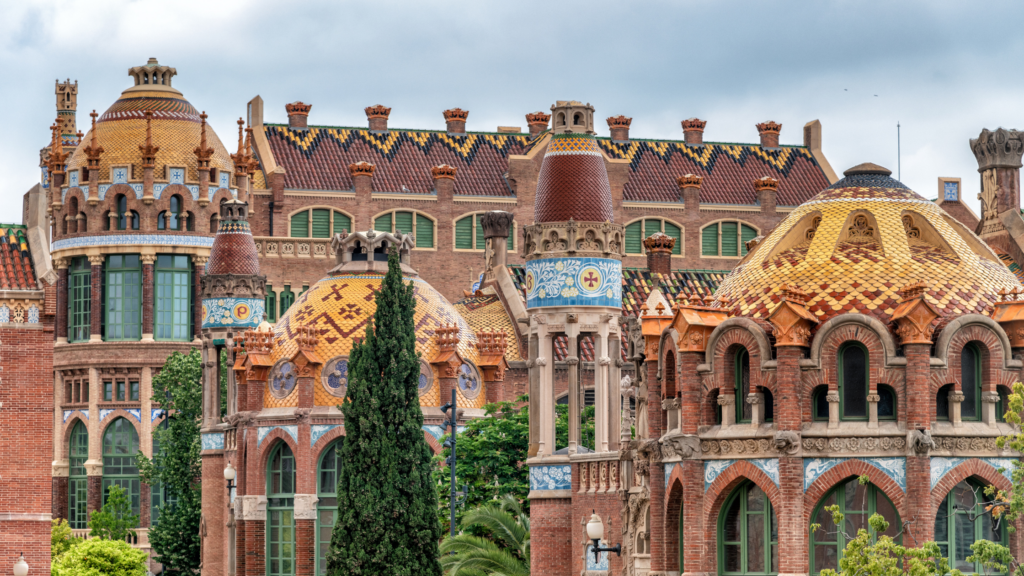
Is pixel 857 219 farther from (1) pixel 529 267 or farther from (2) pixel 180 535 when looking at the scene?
(2) pixel 180 535

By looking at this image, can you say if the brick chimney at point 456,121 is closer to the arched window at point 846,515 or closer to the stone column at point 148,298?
the stone column at point 148,298

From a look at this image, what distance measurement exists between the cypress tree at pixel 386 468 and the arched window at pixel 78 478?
41.1 m

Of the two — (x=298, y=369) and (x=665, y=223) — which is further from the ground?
(x=665, y=223)

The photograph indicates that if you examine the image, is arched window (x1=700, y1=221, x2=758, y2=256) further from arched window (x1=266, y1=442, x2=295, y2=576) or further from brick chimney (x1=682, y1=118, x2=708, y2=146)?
arched window (x1=266, y1=442, x2=295, y2=576)

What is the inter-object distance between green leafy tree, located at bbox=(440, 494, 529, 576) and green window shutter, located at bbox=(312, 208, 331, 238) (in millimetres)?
41633

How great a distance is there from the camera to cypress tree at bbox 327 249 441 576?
47.8 meters

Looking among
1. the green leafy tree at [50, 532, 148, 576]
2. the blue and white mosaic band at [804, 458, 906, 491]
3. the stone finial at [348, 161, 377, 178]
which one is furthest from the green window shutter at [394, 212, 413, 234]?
the blue and white mosaic band at [804, 458, 906, 491]

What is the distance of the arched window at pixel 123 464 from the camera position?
87500 mm

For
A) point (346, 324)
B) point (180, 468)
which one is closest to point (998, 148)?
point (346, 324)

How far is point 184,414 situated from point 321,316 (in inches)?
638

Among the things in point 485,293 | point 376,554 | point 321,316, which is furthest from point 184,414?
point 376,554

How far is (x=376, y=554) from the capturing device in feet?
156

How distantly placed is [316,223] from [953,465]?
2304 inches

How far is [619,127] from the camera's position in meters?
103
